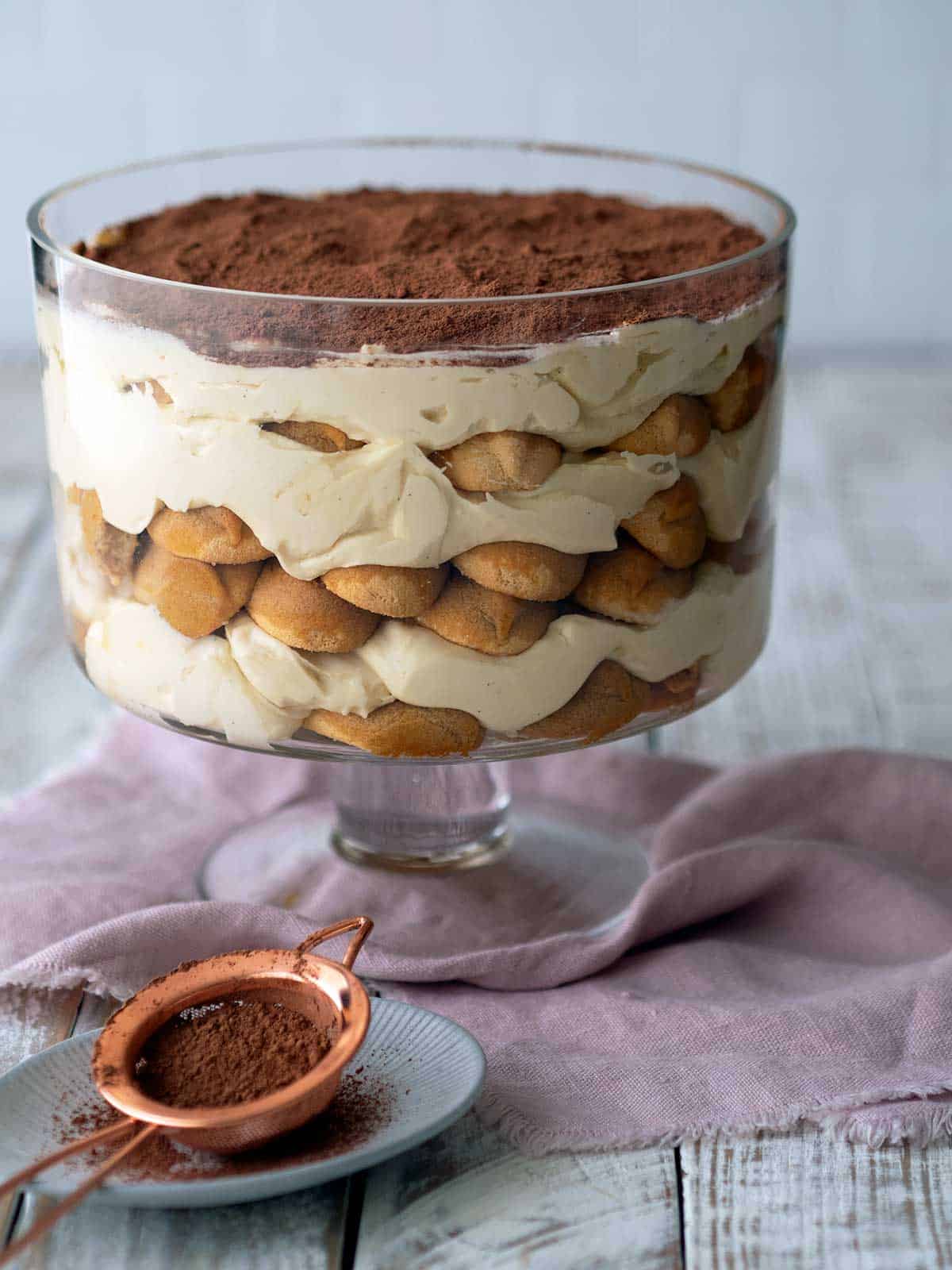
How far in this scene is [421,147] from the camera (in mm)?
1249

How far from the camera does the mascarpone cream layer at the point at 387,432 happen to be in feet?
2.71

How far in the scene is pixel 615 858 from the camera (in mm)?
1167

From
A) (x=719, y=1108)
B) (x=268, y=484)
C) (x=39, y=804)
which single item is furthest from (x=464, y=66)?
(x=719, y=1108)

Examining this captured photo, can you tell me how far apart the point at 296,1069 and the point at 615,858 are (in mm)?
448

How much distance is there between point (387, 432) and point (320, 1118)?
13.5 inches

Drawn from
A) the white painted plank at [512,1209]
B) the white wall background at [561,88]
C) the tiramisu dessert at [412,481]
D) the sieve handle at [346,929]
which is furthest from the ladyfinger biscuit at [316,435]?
the white wall background at [561,88]

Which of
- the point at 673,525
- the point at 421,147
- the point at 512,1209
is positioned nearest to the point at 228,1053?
the point at 512,1209

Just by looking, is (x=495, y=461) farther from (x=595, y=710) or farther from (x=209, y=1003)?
(x=209, y=1003)

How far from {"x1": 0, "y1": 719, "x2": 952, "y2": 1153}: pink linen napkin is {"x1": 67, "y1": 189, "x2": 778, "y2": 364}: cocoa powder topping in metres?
0.36

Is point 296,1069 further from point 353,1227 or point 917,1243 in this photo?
point 917,1243

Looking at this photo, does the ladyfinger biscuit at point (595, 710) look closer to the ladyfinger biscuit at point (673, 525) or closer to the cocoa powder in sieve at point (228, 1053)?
the ladyfinger biscuit at point (673, 525)

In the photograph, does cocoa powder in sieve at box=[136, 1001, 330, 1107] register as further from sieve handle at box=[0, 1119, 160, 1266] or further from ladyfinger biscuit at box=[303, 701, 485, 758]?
ladyfinger biscuit at box=[303, 701, 485, 758]

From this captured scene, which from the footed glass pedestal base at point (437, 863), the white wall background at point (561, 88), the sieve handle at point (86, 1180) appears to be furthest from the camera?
the white wall background at point (561, 88)

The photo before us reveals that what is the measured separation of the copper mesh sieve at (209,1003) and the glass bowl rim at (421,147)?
33 cm
